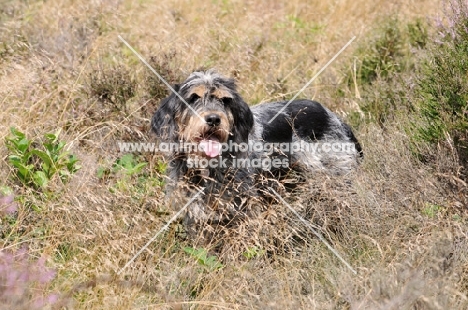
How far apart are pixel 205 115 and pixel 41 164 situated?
1231 millimetres

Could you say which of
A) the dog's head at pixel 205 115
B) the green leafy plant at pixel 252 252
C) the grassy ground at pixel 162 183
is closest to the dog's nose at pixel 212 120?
the dog's head at pixel 205 115

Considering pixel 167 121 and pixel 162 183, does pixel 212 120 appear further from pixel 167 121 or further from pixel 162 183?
pixel 162 183

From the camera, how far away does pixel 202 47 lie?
7.74 meters

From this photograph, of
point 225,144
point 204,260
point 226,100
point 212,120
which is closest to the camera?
point 204,260

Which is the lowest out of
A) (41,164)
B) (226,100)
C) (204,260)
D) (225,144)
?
(204,260)

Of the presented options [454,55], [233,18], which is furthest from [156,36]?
[454,55]

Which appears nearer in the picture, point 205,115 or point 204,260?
point 204,260

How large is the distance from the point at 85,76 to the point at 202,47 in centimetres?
150

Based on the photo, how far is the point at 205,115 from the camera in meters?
4.96

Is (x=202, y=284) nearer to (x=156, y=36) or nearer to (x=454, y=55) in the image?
(x=454, y=55)

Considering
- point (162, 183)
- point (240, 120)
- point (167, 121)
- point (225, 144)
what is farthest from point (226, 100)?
point (162, 183)

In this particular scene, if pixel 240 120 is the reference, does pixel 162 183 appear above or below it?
below

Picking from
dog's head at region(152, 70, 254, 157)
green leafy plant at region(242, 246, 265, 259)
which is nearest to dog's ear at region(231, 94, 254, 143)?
dog's head at region(152, 70, 254, 157)

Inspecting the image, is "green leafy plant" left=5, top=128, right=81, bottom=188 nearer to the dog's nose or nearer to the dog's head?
the dog's head
